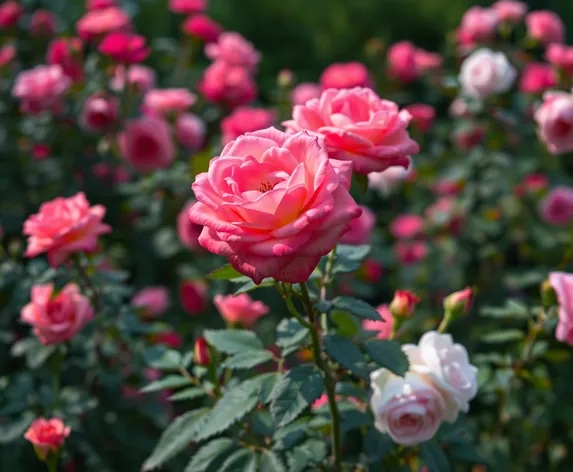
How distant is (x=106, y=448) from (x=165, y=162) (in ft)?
2.69

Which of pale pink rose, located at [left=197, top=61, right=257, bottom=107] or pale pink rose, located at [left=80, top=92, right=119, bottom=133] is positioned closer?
pale pink rose, located at [left=80, top=92, right=119, bottom=133]

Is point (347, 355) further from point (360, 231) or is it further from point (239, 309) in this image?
point (360, 231)

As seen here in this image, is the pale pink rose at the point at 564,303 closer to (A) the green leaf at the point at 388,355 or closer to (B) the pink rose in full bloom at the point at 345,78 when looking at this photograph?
(A) the green leaf at the point at 388,355

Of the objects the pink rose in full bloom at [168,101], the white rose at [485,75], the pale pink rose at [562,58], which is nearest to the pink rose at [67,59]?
→ the pink rose in full bloom at [168,101]

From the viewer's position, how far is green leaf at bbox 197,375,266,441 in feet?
2.88

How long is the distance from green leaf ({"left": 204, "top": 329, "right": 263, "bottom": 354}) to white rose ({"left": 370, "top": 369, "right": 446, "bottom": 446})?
7.4 inches

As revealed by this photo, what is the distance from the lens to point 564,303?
1070mm

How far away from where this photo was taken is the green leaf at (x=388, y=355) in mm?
876

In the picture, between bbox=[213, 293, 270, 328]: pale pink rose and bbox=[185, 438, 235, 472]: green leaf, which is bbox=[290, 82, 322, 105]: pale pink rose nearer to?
bbox=[213, 293, 270, 328]: pale pink rose

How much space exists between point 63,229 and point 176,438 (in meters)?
0.38

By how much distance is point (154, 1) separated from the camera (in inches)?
130

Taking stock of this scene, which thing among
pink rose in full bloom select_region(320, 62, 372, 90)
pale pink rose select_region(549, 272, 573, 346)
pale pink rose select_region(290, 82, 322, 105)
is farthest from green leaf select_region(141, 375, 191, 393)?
pale pink rose select_region(290, 82, 322, 105)

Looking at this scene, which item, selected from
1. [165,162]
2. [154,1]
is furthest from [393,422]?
[154,1]

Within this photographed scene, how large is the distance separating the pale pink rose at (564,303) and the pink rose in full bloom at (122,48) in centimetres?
121
